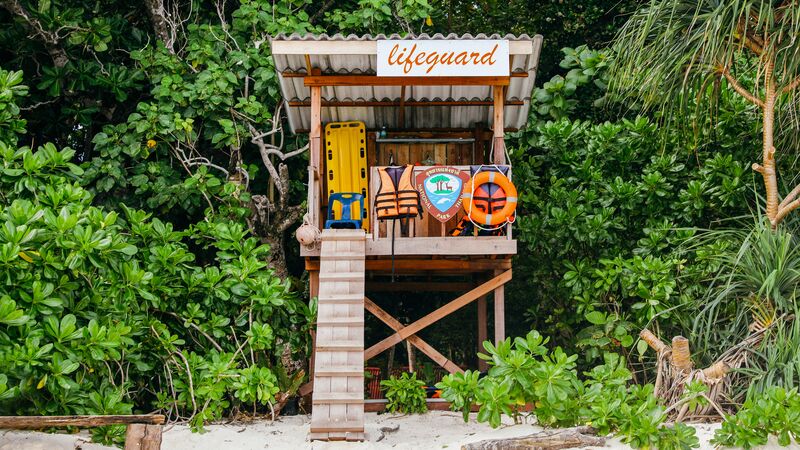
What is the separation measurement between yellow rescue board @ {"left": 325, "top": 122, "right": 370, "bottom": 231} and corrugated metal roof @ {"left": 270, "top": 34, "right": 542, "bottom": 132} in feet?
0.53

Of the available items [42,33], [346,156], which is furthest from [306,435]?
[42,33]

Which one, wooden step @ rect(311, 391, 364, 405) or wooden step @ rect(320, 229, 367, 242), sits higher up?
wooden step @ rect(320, 229, 367, 242)

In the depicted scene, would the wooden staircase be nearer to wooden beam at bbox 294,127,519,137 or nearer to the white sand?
the white sand

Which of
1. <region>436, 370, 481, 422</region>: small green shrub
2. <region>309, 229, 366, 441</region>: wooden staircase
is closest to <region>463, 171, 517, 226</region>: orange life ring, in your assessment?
<region>309, 229, 366, 441</region>: wooden staircase

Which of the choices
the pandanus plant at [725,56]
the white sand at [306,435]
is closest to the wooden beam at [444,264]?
the white sand at [306,435]

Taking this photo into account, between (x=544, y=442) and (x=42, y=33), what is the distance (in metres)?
7.53

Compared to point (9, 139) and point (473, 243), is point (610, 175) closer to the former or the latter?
point (473, 243)

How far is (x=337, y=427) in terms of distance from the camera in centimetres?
707

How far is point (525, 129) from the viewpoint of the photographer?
1109cm

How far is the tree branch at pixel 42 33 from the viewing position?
33.5ft

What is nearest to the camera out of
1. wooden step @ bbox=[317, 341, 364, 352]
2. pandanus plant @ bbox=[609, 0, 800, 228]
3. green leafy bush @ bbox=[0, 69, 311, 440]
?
green leafy bush @ bbox=[0, 69, 311, 440]

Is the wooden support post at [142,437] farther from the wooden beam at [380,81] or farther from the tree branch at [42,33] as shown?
the tree branch at [42,33]

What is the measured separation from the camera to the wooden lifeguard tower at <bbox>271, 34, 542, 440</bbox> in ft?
24.7

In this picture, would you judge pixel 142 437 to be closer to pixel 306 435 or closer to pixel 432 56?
pixel 306 435
